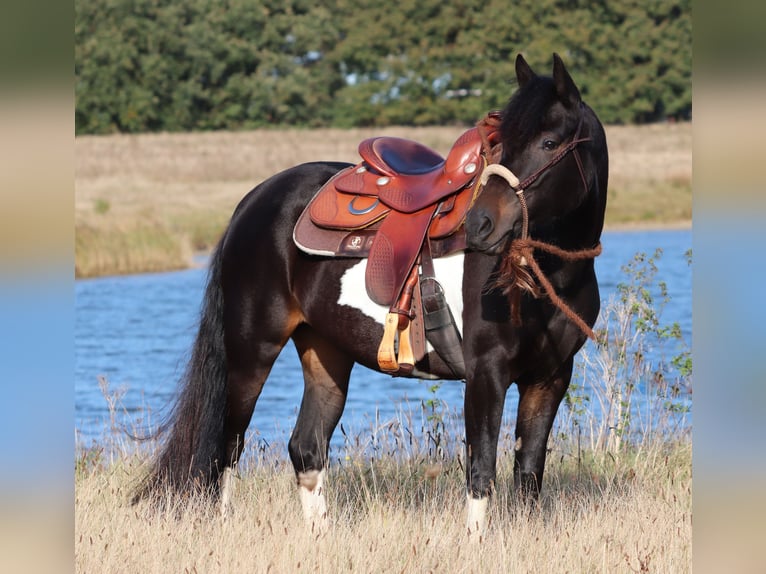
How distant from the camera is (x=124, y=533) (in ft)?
13.2

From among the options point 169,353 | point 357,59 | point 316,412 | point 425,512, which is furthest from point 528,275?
point 357,59

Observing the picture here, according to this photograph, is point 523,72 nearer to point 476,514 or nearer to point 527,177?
point 527,177

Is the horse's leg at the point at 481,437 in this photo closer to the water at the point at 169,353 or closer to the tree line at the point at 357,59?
the water at the point at 169,353

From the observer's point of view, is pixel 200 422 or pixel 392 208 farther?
pixel 200 422

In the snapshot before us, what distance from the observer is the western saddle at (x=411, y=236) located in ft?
12.6

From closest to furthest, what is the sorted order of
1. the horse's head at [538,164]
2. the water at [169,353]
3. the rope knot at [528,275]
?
the horse's head at [538,164] < the rope knot at [528,275] < the water at [169,353]

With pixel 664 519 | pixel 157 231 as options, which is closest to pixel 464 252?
pixel 664 519

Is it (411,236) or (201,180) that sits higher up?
(411,236)

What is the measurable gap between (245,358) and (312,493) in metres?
0.69

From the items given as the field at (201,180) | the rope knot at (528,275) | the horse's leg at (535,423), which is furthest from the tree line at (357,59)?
the rope knot at (528,275)

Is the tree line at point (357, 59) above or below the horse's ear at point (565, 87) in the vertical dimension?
below

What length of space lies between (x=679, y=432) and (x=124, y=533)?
3719mm

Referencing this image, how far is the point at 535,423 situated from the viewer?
13.0ft
